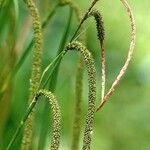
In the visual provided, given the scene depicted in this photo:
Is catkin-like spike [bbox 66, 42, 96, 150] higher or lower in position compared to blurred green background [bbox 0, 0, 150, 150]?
lower

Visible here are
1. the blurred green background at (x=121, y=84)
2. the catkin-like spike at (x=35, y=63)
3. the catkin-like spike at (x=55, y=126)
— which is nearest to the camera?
the catkin-like spike at (x=55, y=126)

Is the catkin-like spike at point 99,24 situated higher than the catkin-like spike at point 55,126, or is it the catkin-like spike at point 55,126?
the catkin-like spike at point 99,24

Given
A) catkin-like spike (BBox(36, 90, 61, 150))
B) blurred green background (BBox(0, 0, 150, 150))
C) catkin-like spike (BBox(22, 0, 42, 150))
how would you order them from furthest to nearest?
blurred green background (BBox(0, 0, 150, 150)) < catkin-like spike (BBox(22, 0, 42, 150)) < catkin-like spike (BBox(36, 90, 61, 150))

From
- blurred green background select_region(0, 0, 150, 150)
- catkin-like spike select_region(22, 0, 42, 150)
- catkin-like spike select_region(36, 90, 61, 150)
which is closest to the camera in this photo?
catkin-like spike select_region(36, 90, 61, 150)

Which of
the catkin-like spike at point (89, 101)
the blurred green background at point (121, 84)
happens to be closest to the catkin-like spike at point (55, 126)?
the catkin-like spike at point (89, 101)

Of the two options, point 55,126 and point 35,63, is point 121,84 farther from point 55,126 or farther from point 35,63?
point 55,126

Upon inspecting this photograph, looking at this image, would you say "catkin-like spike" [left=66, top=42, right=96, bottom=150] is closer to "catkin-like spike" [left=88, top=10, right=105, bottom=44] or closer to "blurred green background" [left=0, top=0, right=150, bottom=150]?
"catkin-like spike" [left=88, top=10, right=105, bottom=44]

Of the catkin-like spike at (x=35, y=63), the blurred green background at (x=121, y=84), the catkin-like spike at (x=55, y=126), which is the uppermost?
the blurred green background at (x=121, y=84)

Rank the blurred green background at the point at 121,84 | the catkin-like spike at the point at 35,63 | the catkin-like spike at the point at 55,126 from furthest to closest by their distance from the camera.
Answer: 1. the blurred green background at the point at 121,84
2. the catkin-like spike at the point at 35,63
3. the catkin-like spike at the point at 55,126

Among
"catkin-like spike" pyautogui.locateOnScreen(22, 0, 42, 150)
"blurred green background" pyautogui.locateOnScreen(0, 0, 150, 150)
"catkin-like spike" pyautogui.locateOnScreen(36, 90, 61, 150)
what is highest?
"blurred green background" pyautogui.locateOnScreen(0, 0, 150, 150)

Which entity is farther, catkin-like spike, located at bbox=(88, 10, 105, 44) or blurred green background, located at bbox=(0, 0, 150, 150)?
blurred green background, located at bbox=(0, 0, 150, 150)

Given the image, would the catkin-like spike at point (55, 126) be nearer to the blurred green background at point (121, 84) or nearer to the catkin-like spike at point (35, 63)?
the catkin-like spike at point (35, 63)

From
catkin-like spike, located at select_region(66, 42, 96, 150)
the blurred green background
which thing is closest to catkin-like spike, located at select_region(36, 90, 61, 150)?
catkin-like spike, located at select_region(66, 42, 96, 150)
